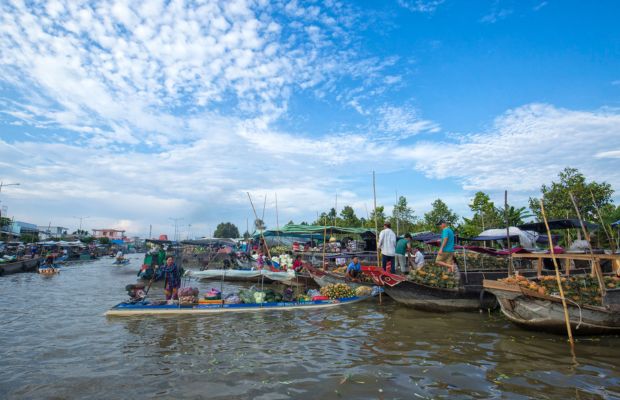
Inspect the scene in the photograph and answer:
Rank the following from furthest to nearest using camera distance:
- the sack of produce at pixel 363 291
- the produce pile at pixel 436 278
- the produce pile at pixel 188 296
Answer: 1. the sack of produce at pixel 363 291
2. the produce pile at pixel 436 278
3. the produce pile at pixel 188 296

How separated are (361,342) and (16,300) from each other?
15.6 metres

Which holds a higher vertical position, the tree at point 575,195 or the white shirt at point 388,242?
the tree at point 575,195

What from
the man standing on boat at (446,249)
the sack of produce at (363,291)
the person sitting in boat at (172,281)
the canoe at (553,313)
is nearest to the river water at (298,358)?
the canoe at (553,313)

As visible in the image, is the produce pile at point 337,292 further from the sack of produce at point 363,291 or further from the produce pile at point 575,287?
the produce pile at point 575,287

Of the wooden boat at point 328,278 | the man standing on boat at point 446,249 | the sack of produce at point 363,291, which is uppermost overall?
the man standing on boat at point 446,249

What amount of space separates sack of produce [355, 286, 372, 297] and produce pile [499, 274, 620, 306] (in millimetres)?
5732

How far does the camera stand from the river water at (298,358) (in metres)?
5.35

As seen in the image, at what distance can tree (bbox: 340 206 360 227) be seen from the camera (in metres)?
44.8

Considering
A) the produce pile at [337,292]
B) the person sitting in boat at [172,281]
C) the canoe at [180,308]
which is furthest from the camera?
the produce pile at [337,292]

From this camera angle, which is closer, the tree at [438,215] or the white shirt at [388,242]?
the white shirt at [388,242]

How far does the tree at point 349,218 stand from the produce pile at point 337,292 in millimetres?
31283

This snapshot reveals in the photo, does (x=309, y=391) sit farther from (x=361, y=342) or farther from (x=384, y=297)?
(x=384, y=297)

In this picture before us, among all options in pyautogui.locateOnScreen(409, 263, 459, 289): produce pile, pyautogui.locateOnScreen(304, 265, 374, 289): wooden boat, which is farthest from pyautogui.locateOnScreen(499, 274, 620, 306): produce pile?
pyautogui.locateOnScreen(304, 265, 374, 289): wooden boat

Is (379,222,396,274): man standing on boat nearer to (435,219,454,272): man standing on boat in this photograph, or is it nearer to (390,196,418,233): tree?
(435,219,454,272): man standing on boat
